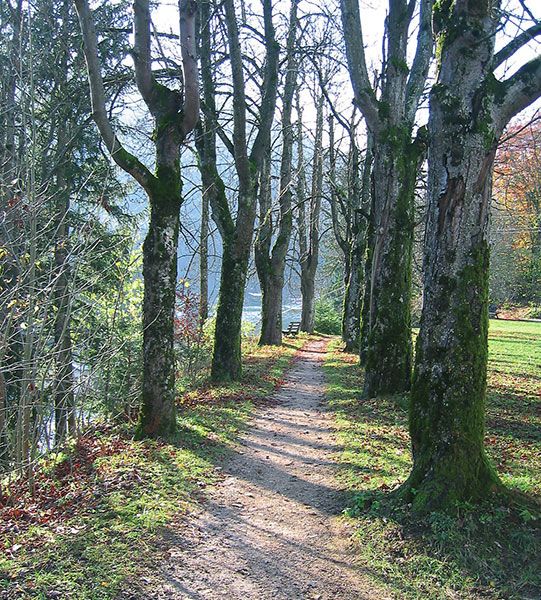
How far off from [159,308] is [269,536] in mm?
3481

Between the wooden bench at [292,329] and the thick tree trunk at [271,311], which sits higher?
the thick tree trunk at [271,311]

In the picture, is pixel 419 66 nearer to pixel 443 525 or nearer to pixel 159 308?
pixel 159 308

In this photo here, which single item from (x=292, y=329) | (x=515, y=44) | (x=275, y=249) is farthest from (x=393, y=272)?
(x=292, y=329)

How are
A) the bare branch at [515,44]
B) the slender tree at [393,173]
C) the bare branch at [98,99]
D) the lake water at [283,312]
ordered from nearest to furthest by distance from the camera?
the bare branch at [515,44]
the bare branch at [98,99]
the slender tree at [393,173]
the lake water at [283,312]

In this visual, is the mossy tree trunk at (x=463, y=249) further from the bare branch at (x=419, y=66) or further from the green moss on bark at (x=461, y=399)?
the bare branch at (x=419, y=66)

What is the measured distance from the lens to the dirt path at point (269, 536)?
12.1 feet

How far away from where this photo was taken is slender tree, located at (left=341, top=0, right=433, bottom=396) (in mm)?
9125

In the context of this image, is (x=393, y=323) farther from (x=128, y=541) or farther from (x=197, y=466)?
(x=128, y=541)

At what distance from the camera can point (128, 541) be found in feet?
13.7

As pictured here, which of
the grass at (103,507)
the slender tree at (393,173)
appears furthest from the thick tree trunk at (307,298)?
the grass at (103,507)

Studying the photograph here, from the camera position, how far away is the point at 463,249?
4246 millimetres

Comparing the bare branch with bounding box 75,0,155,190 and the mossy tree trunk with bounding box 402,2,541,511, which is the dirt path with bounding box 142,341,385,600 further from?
the bare branch with bounding box 75,0,155,190

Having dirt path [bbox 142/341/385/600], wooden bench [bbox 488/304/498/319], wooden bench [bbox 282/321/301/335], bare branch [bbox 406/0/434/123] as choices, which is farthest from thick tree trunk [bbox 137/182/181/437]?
wooden bench [bbox 488/304/498/319]

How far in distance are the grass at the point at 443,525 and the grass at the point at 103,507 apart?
1.75 m
